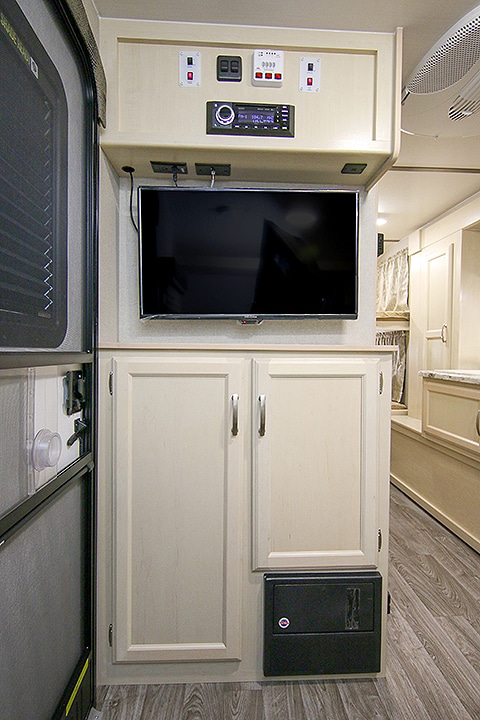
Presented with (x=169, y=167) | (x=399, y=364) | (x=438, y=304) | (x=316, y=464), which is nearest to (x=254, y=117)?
(x=169, y=167)

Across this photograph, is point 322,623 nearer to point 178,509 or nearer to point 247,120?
point 178,509

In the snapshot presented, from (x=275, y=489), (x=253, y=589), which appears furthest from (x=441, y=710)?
(x=275, y=489)

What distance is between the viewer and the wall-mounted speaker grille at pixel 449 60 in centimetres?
Result: 155

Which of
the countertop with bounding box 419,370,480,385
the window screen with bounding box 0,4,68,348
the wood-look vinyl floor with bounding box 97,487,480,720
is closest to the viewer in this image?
the window screen with bounding box 0,4,68,348

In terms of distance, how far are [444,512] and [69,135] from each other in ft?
10.1

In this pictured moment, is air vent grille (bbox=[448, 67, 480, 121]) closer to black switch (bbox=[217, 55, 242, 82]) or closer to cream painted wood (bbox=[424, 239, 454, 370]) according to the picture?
black switch (bbox=[217, 55, 242, 82])

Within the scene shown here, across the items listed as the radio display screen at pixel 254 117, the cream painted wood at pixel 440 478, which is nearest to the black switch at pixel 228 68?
the radio display screen at pixel 254 117

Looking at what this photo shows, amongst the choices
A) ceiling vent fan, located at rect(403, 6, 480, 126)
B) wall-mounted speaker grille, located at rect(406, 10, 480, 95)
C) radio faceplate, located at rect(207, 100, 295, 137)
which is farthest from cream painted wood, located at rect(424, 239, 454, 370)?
radio faceplate, located at rect(207, 100, 295, 137)

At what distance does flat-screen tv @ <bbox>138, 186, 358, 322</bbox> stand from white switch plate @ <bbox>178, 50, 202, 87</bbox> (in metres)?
0.34

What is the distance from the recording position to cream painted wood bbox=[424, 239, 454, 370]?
144 inches

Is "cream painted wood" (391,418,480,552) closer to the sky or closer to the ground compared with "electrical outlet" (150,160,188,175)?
closer to the ground

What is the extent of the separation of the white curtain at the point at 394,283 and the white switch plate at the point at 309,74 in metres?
3.17

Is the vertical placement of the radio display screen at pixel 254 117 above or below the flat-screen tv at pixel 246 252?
above

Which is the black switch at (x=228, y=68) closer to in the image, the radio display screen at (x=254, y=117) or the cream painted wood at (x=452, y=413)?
the radio display screen at (x=254, y=117)
